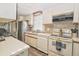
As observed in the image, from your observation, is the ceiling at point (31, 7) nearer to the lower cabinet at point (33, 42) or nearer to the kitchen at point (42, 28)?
the kitchen at point (42, 28)

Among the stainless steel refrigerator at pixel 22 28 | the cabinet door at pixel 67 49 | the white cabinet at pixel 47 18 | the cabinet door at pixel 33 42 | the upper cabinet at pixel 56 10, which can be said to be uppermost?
the upper cabinet at pixel 56 10

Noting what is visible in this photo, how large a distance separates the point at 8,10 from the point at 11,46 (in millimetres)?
434

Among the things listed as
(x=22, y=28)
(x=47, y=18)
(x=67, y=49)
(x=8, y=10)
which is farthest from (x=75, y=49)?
(x=8, y=10)

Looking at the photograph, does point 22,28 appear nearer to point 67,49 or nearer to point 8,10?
point 8,10

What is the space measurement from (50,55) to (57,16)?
520 mm

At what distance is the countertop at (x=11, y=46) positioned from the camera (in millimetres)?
1181

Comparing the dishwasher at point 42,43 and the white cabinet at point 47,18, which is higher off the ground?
the white cabinet at point 47,18

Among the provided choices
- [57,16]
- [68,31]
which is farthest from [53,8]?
[68,31]

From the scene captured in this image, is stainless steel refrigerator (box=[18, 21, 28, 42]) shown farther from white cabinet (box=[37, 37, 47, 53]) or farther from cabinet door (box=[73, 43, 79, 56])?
cabinet door (box=[73, 43, 79, 56])

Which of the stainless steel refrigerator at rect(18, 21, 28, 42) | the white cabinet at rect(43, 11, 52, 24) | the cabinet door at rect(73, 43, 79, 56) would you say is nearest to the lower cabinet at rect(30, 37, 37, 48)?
the stainless steel refrigerator at rect(18, 21, 28, 42)

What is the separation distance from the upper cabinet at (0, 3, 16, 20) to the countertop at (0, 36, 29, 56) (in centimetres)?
29

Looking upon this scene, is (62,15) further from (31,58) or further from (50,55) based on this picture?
(31,58)

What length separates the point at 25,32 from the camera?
1500 millimetres

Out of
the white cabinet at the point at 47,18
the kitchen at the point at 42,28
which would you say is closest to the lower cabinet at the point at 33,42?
the kitchen at the point at 42,28
